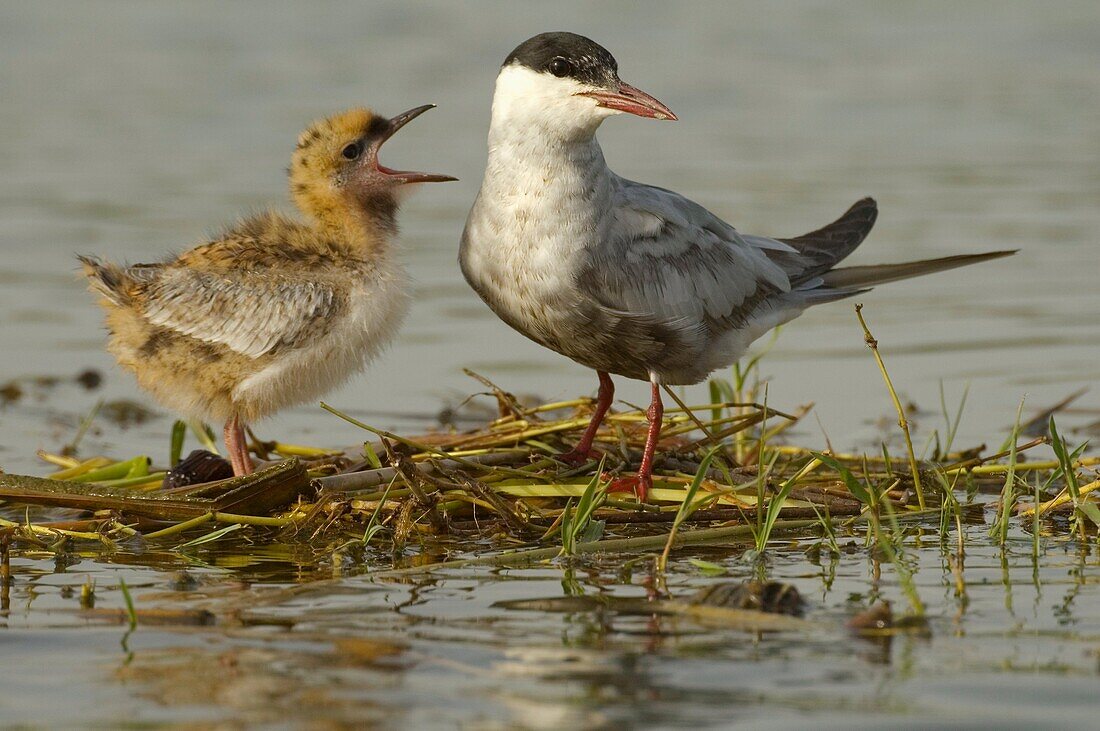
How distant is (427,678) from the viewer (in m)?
3.45

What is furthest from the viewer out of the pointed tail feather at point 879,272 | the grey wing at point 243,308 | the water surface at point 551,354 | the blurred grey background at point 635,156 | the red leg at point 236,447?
the blurred grey background at point 635,156

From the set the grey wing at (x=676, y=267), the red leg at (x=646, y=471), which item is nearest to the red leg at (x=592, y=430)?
the red leg at (x=646, y=471)

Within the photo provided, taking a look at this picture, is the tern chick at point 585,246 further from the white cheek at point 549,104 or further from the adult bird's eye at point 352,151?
the adult bird's eye at point 352,151

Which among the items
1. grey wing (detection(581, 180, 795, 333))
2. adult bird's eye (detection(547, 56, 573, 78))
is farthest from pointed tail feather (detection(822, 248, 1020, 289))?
adult bird's eye (detection(547, 56, 573, 78))

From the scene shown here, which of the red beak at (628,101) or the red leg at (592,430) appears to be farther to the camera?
the red leg at (592,430)

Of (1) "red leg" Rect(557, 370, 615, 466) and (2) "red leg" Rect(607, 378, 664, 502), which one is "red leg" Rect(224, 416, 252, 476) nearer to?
(1) "red leg" Rect(557, 370, 615, 466)

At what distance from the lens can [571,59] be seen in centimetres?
561

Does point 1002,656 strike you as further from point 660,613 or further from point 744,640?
point 660,613

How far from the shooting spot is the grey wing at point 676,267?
18.4ft

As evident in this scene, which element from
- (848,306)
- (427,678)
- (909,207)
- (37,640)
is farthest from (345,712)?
(909,207)

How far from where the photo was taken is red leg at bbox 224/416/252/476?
543 cm

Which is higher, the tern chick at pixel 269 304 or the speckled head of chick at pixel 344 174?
the speckled head of chick at pixel 344 174

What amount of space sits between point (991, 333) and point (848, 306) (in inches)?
44.3

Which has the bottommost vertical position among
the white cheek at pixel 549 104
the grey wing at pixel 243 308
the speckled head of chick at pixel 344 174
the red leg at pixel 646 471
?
the red leg at pixel 646 471
